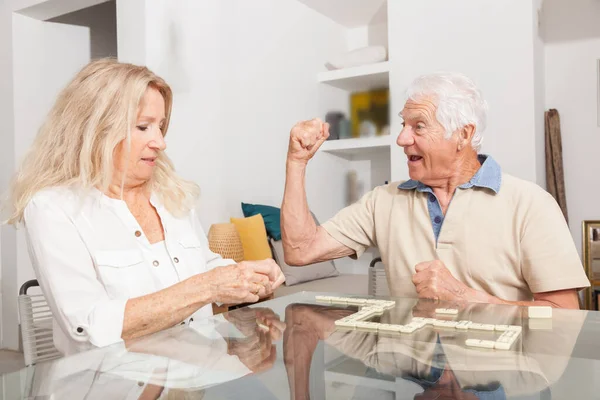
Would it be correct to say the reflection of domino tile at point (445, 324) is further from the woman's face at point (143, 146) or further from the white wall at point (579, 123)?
the white wall at point (579, 123)

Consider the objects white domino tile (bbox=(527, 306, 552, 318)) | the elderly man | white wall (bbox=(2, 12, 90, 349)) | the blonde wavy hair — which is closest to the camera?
white domino tile (bbox=(527, 306, 552, 318))

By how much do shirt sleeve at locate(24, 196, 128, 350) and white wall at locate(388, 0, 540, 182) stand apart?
117 inches

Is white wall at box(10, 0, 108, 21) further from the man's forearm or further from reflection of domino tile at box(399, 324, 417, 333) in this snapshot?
reflection of domino tile at box(399, 324, 417, 333)

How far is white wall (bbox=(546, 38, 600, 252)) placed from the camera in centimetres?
432

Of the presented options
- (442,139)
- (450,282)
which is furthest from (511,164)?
(450,282)

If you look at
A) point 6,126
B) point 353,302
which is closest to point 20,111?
point 6,126

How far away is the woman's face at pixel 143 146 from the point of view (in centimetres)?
159

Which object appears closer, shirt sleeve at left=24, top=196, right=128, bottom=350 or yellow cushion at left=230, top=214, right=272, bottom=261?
shirt sleeve at left=24, top=196, right=128, bottom=350

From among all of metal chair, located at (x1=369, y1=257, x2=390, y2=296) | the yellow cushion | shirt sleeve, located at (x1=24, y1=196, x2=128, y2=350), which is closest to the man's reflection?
shirt sleeve, located at (x1=24, y1=196, x2=128, y2=350)

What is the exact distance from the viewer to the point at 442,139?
1769 millimetres

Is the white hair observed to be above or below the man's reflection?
above

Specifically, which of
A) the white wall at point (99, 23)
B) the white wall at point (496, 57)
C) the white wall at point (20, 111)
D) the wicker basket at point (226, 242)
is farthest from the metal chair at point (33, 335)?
the white wall at point (99, 23)

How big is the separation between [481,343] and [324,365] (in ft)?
0.86

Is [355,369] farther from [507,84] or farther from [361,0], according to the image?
[361,0]
